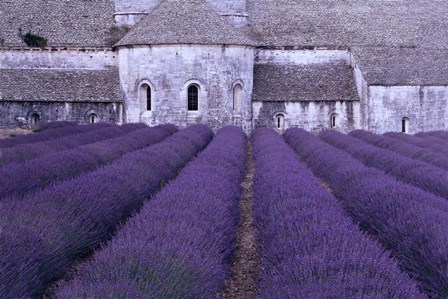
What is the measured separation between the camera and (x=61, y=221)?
7.28m

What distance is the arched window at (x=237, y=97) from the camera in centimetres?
3014

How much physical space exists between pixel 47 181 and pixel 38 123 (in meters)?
19.6

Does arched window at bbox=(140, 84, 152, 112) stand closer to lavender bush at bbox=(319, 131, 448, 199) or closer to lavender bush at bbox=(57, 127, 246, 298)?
lavender bush at bbox=(319, 131, 448, 199)

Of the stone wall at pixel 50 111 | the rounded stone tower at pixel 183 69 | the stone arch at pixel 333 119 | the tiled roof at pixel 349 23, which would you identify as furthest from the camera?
the tiled roof at pixel 349 23

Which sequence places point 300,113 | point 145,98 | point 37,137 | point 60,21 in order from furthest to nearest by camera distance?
point 60,21, point 300,113, point 145,98, point 37,137

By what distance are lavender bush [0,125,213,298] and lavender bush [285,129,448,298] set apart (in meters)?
3.20

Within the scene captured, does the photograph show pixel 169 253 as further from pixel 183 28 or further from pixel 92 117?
pixel 92 117

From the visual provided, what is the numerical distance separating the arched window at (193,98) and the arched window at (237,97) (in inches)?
69.1

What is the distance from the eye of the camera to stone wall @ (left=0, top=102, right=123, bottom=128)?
2983cm

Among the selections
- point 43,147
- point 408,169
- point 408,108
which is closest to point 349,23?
point 408,108

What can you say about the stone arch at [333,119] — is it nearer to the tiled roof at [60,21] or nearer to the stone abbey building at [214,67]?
the stone abbey building at [214,67]

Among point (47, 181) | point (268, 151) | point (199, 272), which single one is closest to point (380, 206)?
point (199, 272)

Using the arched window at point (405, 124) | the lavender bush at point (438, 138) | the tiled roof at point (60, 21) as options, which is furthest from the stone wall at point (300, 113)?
the tiled roof at point (60, 21)

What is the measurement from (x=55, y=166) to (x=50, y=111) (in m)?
19.1
